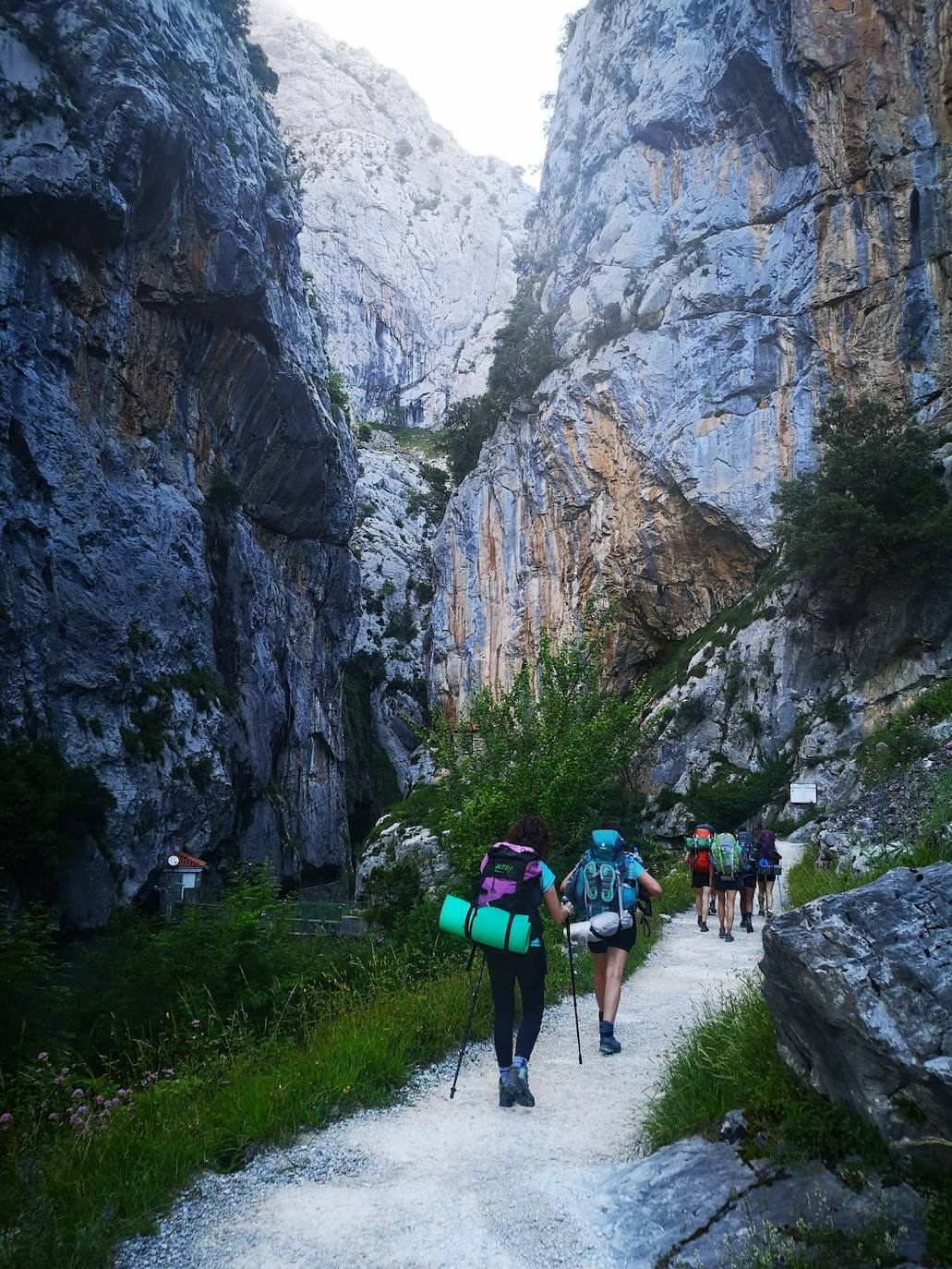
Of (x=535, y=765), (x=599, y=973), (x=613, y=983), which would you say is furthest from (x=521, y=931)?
(x=535, y=765)

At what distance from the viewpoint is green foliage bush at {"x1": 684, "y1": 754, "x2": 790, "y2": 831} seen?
23234 millimetres

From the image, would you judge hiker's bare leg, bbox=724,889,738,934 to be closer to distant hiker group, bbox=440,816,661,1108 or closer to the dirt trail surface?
distant hiker group, bbox=440,816,661,1108

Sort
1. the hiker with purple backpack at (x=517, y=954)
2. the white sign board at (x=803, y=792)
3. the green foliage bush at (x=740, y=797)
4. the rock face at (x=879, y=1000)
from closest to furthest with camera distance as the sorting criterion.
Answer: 1. the rock face at (x=879, y=1000)
2. the hiker with purple backpack at (x=517, y=954)
3. the white sign board at (x=803, y=792)
4. the green foliage bush at (x=740, y=797)

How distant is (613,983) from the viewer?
5461 mm

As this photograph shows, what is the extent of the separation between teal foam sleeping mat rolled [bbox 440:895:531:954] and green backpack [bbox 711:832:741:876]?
704 cm

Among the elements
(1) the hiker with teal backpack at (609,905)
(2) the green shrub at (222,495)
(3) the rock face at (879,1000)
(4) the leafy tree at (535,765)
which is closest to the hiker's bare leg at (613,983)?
(1) the hiker with teal backpack at (609,905)

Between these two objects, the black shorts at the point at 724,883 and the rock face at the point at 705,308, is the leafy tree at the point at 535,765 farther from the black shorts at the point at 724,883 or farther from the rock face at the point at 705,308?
the rock face at the point at 705,308

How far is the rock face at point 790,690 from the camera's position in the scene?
22.0m

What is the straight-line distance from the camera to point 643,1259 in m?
2.81

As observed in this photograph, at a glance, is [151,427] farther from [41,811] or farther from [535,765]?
[535,765]

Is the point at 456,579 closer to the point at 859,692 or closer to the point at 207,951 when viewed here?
the point at 859,692

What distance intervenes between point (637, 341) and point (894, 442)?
1362 cm

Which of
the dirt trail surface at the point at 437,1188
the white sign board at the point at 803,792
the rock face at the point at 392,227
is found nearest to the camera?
the dirt trail surface at the point at 437,1188

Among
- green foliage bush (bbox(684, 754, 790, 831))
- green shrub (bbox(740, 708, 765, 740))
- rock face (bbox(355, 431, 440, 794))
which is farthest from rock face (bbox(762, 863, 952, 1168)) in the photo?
rock face (bbox(355, 431, 440, 794))
